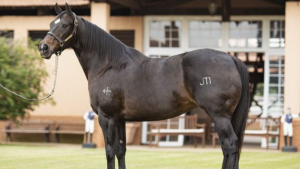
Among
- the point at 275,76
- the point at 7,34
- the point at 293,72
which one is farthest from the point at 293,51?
the point at 7,34

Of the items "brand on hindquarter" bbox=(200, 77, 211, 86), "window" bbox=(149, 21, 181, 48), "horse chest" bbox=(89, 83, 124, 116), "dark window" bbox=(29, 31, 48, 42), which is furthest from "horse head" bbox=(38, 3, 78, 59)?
"dark window" bbox=(29, 31, 48, 42)

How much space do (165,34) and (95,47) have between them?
11.1 metres

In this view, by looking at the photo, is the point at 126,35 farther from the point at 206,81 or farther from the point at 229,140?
the point at 229,140

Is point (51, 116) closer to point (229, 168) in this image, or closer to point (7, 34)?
point (7, 34)

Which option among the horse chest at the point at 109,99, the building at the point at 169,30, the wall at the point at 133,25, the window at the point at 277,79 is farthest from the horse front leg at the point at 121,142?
the wall at the point at 133,25

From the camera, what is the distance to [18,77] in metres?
18.3

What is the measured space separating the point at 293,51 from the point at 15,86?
24.0 ft

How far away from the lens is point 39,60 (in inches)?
771

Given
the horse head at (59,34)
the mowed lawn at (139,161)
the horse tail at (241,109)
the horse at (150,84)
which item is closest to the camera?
the horse at (150,84)

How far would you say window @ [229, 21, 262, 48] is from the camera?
63.9 feet

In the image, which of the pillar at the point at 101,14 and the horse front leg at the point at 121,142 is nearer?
the horse front leg at the point at 121,142

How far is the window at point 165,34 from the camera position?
65.6ft

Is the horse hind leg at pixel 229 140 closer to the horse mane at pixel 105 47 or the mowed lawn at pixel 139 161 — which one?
the horse mane at pixel 105 47

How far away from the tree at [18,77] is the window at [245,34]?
550 centimetres
